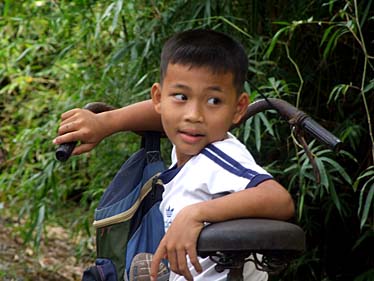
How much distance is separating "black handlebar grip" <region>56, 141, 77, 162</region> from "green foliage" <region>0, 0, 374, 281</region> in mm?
1213

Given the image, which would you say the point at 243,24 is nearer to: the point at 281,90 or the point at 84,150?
the point at 281,90

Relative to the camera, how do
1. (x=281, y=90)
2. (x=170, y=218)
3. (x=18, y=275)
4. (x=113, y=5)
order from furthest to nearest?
(x=18, y=275) → (x=113, y=5) → (x=281, y=90) → (x=170, y=218)

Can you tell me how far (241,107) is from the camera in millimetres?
2506

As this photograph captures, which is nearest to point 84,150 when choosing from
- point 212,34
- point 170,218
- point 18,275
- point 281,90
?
point 170,218

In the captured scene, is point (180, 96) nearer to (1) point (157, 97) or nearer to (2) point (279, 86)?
(1) point (157, 97)

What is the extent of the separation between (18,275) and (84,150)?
279 cm

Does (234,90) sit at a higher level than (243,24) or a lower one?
lower

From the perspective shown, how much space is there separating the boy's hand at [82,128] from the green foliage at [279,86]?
42.5 inches

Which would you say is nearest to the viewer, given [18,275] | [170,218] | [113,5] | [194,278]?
[194,278]

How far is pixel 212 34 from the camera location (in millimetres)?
2461

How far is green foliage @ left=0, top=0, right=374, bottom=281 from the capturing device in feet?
12.5

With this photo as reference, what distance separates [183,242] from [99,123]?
0.66m

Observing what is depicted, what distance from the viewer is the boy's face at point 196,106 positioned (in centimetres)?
235

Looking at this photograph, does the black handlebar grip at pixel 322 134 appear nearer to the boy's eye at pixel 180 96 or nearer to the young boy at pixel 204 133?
the young boy at pixel 204 133
